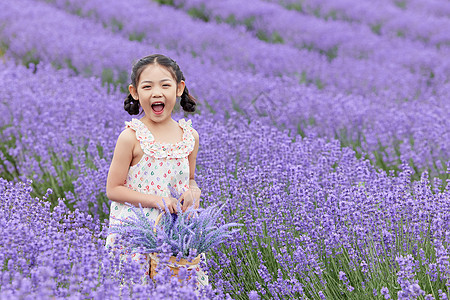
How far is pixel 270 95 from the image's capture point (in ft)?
16.2

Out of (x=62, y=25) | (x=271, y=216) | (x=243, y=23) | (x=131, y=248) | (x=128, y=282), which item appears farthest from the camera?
(x=243, y=23)

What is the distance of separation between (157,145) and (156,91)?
8.7 inches

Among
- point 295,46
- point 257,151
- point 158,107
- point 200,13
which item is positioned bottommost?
point 200,13

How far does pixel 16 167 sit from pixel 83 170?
919 millimetres

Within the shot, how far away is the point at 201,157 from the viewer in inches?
128

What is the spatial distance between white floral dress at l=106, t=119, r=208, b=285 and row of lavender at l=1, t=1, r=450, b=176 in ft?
4.99

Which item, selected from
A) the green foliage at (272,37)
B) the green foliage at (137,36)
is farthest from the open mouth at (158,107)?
the green foliage at (272,37)

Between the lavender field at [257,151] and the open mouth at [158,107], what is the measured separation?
54 cm

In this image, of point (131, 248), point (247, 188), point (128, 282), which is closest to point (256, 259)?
point (247, 188)

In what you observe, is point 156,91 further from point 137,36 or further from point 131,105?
point 137,36

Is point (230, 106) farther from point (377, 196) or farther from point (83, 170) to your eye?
point (377, 196)

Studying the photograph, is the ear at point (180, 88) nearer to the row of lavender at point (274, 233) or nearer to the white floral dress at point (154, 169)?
the white floral dress at point (154, 169)

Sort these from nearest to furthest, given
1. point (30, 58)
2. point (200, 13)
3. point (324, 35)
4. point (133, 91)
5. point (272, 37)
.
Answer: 1. point (133, 91)
2. point (30, 58)
3. point (324, 35)
4. point (272, 37)
5. point (200, 13)

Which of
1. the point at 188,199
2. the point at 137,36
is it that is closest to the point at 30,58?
the point at 137,36
